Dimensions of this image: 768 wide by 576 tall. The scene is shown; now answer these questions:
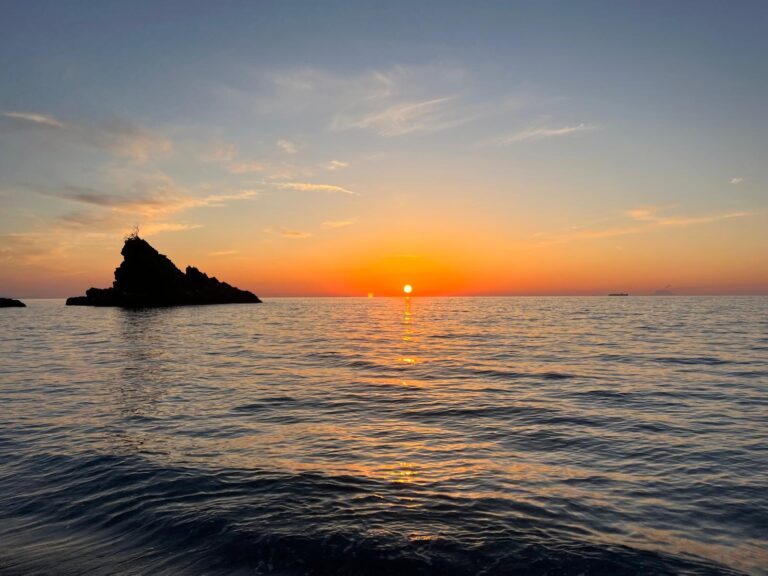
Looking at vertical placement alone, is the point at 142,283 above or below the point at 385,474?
above

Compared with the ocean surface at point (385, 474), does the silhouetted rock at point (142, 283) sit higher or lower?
higher

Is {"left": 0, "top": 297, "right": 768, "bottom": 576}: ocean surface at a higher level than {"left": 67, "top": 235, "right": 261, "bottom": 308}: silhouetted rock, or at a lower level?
lower

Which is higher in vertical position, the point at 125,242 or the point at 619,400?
the point at 125,242

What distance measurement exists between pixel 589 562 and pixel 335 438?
7977 mm

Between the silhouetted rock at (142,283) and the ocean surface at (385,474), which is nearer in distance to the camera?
the ocean surface at (385,474)

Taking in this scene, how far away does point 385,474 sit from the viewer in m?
10.8

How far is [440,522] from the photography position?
27.2ft

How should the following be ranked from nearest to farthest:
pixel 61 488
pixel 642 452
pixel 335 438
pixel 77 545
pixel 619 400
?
1. pixel 77 545
2. pixel 61 488
3. pixel 642 452
4. pixel 335 438
5. pixel 619 400

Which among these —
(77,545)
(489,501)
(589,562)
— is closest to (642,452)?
(489,501)

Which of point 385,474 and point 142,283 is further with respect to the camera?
point 142,283

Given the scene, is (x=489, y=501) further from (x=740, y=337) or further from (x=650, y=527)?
(x=740, y=337)

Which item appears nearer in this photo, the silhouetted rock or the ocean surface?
the ocean surface

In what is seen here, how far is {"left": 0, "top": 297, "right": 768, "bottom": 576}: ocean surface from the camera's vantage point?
733 centimetres

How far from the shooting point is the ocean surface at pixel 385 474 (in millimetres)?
7328
